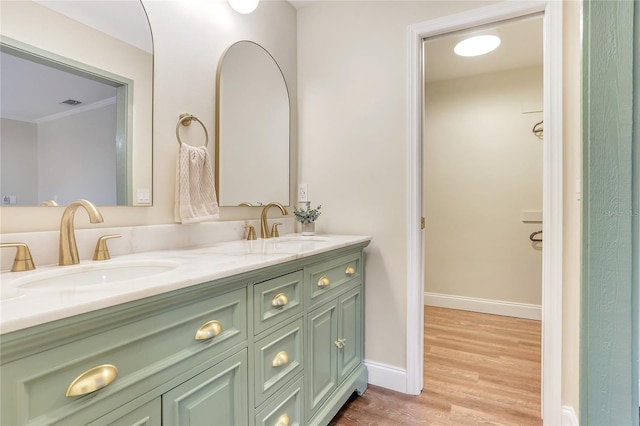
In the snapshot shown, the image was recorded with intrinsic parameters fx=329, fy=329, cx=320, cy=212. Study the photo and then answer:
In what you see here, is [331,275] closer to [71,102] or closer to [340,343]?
[340,343]

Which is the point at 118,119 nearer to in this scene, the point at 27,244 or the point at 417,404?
the point at 27,244

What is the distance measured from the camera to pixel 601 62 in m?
1.12

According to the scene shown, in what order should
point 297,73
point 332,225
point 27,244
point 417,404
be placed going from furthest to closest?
1. point 297,73
2. point 332,225
3. point 417,404
4. point 27,244

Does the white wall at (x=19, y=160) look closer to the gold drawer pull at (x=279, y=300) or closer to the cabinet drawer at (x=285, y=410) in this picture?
the gold drawer pull at (x=279, y=300)

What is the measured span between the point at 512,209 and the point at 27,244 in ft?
11.5

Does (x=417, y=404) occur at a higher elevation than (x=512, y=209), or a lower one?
lower

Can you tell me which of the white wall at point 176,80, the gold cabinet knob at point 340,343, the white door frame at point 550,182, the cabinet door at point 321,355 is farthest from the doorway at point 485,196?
the white wall at point 176,80

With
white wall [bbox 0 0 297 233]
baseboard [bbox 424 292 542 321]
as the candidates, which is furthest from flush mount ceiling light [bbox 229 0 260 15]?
baseboard [bbox 424 292 542 321]

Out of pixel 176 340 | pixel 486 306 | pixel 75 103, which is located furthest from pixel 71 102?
pixel 486 306

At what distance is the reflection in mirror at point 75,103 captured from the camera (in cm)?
99

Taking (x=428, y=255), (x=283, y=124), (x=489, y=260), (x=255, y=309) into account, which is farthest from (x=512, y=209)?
(x=255, y=309)

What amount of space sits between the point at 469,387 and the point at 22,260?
7.21ft

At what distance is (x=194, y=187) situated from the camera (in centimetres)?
151

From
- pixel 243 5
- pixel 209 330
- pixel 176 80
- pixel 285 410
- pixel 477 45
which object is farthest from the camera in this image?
pixel 477 45
